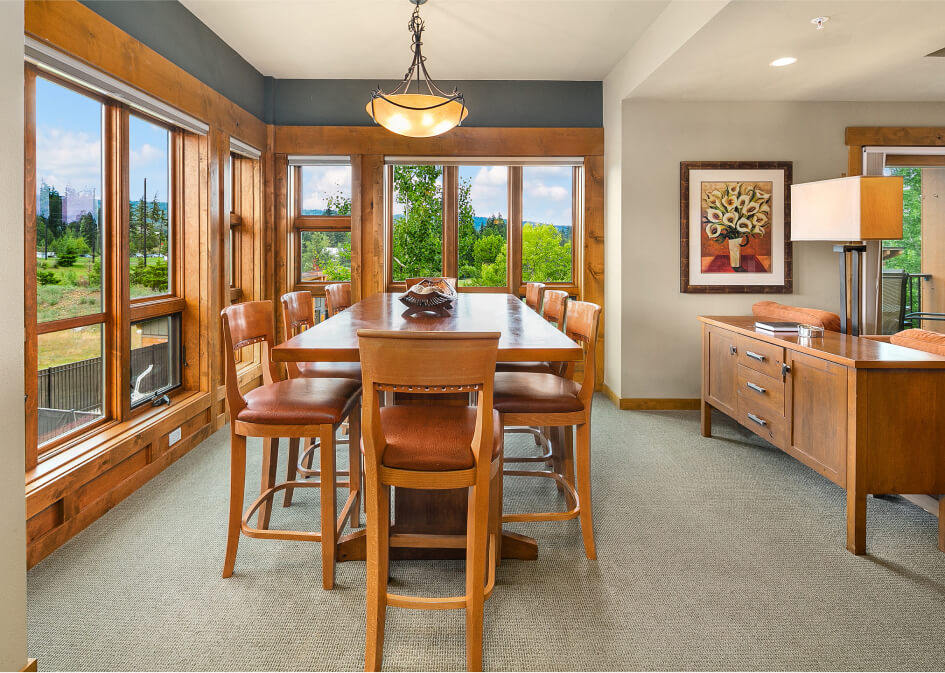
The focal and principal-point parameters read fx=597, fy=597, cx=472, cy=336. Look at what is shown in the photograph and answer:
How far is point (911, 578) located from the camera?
2172 mm

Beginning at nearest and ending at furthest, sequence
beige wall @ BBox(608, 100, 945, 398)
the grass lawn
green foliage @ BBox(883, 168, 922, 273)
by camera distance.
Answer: the grass lawn, beige wall @ BBox(608, 100, 945, 398), green foliage @ BBox(883, 168, 922, 273)

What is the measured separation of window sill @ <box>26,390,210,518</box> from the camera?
2352 mm

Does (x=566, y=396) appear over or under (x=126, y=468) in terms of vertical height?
over

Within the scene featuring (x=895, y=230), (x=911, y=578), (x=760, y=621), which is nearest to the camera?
(x=760, y=621)

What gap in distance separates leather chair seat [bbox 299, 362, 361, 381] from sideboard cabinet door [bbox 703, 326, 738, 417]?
7.39 ft

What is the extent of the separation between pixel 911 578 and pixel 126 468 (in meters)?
3.44

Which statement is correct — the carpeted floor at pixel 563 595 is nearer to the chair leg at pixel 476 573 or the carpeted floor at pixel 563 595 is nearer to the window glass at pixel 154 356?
the chair leg at pixel 476 573

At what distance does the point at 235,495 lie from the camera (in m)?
2.11

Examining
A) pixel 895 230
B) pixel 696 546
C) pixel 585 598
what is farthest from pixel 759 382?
pixel 585 598

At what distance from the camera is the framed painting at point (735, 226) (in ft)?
15.1

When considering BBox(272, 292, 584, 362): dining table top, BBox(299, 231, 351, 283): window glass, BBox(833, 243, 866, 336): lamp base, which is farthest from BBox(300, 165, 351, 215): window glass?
BBox(833, 243, 866, 336): lamp base

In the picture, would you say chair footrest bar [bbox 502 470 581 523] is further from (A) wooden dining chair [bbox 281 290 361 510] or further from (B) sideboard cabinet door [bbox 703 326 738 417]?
(B) sideboard cabinet door [bbox 703 326 738 417]

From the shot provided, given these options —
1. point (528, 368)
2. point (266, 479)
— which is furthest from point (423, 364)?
point (528, 368)

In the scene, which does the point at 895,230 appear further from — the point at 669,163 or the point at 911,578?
the point at 669,163
